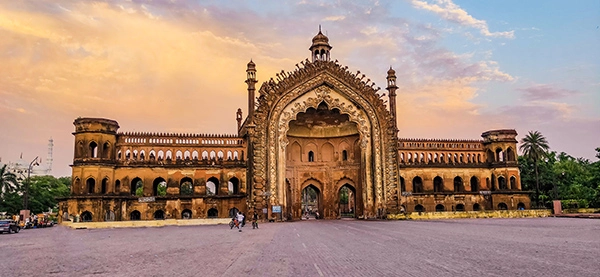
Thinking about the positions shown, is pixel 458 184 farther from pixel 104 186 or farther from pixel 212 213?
pixel 104 186

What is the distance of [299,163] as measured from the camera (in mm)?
51188

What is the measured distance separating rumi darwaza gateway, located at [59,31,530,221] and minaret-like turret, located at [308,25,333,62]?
0.12 m

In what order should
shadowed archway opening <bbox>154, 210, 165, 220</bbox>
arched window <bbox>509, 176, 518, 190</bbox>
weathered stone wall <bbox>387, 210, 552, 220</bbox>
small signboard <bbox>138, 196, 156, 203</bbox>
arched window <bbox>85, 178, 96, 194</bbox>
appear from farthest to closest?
1. arched window <bbox>509, 176, 518, 190</bbox>
2. shadowed archway opening <bbox>154, 210, 165, 220</bbox>
3. weathered stone wall <bbox>387, 210, 552, 220</bbox>
4. small signboard <bbox>138, 196, 156, 203</bbox>
5. arched window <bbox>85, 178, 96, 194</bbox>

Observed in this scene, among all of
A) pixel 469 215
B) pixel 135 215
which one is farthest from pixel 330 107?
pixel 135 215

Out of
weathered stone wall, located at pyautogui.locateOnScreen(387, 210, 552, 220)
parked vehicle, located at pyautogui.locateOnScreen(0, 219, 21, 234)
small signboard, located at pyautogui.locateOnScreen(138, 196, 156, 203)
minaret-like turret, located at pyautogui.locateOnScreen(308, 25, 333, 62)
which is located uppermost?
minaret-like turret, located at pyautogui.locateOnScreen(308, 25, 333, 62)

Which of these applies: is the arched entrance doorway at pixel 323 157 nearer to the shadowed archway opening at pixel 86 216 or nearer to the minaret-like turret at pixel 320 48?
the minaret-like turret at pixel 320 48

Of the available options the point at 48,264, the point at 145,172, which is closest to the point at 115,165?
the point at 145,172

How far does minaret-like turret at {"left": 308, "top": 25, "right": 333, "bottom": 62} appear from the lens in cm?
4903

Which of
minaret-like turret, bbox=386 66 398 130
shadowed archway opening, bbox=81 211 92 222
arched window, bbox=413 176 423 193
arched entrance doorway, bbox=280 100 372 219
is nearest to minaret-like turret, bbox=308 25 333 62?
arched entrance doorway, bbox=280 100 372 219

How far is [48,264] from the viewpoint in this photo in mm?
14008

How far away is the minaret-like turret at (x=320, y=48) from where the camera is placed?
4903 centimetres

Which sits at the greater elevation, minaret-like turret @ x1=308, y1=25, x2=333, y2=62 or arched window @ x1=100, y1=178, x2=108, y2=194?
minaret-like turret @ x1=308, y1=25, x2=333, y2=62

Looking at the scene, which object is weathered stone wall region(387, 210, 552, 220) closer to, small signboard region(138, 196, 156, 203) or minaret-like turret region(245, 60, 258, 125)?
minaret-like turret region(245, 60, 258, 125)

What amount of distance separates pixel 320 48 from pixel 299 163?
1288cm
